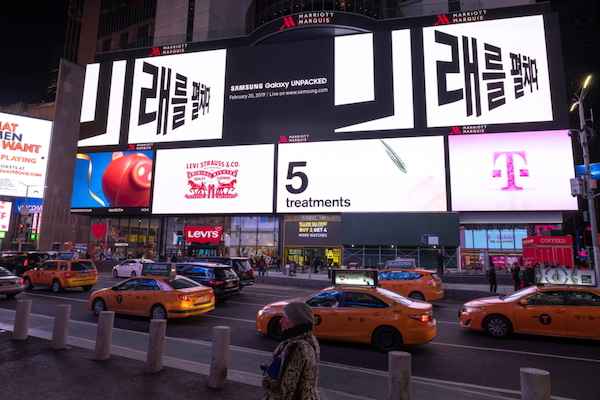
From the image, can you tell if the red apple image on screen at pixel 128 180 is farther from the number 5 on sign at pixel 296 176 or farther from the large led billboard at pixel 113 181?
the number 5 on sign at pixel 296 176

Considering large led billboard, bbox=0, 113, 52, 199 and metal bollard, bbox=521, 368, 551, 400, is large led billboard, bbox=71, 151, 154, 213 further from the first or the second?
metal bollard, bbox=521, 368, 551, 400

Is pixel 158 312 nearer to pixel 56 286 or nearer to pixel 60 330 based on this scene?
pixel 60 330

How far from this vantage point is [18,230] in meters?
64.2

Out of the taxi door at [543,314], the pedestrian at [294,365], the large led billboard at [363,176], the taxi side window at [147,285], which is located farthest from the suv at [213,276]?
the large led billboard at [363,176]

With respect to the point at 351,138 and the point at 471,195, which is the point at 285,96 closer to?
the point at 351,138

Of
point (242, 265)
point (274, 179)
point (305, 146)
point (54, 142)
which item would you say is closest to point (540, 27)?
point (305, 146)

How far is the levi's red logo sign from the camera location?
134ft

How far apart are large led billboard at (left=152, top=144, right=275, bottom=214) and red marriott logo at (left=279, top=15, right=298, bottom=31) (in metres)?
14.7

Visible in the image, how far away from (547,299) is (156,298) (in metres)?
10.9

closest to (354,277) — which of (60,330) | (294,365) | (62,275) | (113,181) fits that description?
(60,330)

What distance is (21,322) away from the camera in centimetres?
909

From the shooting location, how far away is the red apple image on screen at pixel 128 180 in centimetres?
4721

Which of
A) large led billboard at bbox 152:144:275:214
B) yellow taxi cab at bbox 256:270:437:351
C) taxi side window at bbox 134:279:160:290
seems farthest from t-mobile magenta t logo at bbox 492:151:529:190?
taxi side window at bbox 134:279:160:290

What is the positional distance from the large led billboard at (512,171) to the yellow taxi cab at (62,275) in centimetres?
3064
